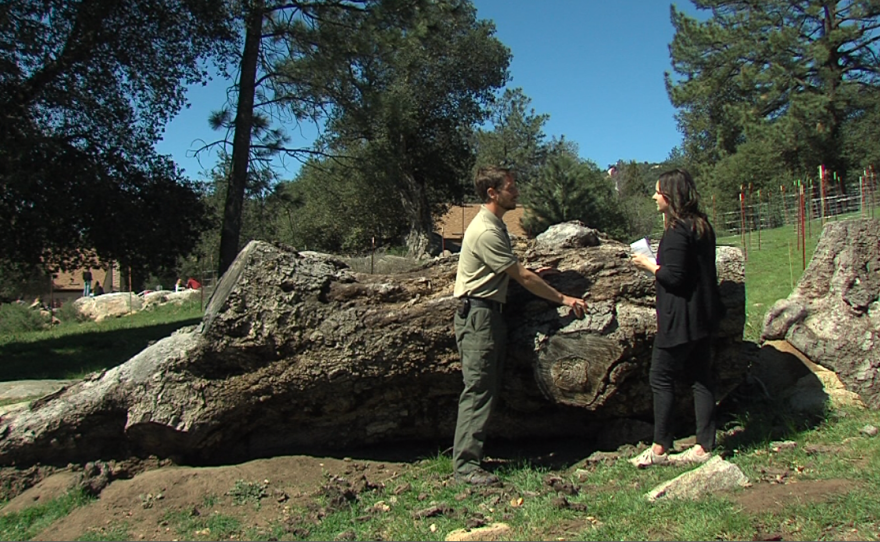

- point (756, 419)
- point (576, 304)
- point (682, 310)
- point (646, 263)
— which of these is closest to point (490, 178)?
point (576, 304)

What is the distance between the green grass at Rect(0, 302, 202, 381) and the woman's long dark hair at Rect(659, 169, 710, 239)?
9277 millimetres

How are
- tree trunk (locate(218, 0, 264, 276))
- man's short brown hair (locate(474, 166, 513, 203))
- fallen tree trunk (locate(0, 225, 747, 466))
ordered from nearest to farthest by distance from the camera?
man's short brown hair (locate(474, 166, 513, 203)) < fallen tree trunk (locate(0, 225, 747, 466)) < tree trunk (locate(218, 0, 264, 276))

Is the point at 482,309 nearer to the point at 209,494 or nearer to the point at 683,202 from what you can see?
the point at 683,202

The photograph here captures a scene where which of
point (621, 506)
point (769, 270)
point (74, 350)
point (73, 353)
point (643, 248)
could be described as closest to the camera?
point (621, 506)

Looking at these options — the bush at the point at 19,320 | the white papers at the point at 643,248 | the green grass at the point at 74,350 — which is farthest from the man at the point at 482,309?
the bush at the point at 19,320

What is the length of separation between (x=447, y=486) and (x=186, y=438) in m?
2.00

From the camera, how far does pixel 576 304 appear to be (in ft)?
16.2

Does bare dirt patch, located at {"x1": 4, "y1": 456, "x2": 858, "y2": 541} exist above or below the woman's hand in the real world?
below

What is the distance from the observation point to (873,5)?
30859mm

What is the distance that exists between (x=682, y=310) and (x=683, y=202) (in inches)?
27.3

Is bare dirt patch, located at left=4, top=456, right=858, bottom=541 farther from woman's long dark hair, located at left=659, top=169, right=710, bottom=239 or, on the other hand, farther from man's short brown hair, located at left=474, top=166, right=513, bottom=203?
man's short brown hair, located at left=474, top=166, right=513, bottom=203

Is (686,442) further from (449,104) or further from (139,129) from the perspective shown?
(449,104)

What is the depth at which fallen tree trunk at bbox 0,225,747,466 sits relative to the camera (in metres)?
5.21

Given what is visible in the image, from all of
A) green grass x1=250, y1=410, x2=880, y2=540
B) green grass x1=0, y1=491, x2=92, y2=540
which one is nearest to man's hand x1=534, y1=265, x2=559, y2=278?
green grass x1=250, y1=410, x2=880, y2=540
